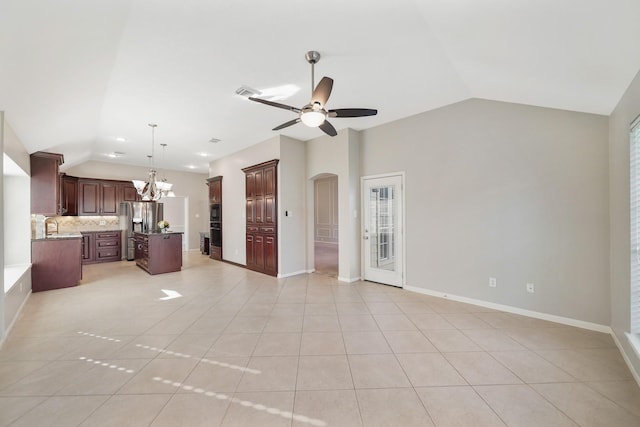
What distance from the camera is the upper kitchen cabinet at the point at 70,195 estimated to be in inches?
278

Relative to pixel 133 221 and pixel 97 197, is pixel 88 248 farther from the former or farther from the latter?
pixel 97 197

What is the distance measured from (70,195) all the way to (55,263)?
3492 mm

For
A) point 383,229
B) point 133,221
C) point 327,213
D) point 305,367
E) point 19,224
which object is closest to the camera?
point 305,367

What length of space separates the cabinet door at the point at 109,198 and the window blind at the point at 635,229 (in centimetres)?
1064

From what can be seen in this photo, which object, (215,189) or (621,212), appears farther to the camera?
(215,189)

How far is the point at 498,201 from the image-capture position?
3.61m

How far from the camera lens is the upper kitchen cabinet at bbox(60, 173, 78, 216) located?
23.2 ft

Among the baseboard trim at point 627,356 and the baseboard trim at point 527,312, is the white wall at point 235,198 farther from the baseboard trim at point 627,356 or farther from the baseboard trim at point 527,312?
the baseboard trim at point 627,356

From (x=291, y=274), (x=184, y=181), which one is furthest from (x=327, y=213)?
(x=184, y=181)

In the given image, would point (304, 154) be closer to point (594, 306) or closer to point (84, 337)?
point (84, 337)

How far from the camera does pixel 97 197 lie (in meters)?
7.66

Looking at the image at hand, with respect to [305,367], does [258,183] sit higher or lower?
higher

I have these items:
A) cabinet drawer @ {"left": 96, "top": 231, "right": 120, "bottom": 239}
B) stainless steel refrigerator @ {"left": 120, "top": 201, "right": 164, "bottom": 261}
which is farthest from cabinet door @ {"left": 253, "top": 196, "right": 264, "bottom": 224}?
cabinet drawer @ {"left": 96, "top": 231, "right": 120, "bottom": 239}

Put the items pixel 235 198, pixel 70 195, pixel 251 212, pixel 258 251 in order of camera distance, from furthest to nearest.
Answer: pixel 70 195, pixel 235 198, pixel 251 212, pixel 258 251
